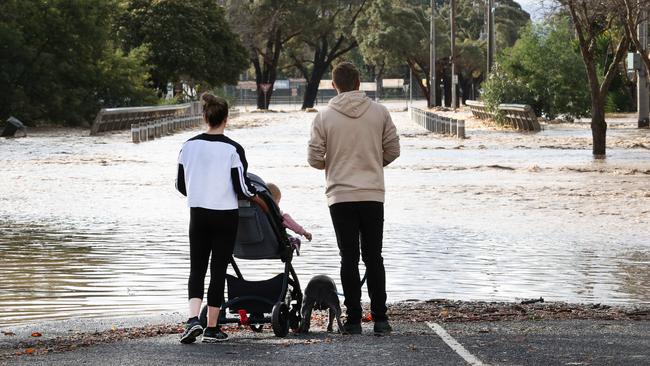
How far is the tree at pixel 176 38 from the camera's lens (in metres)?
78.8

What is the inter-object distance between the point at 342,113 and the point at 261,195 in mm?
804

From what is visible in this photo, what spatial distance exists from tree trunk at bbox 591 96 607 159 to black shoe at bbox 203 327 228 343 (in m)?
25.8

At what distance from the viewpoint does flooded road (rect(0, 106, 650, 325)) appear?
503 inches

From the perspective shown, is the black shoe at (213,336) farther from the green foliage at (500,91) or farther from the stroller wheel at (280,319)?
the green foliage at (500,91)

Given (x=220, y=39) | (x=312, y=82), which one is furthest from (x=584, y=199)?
(x=312, y=82)

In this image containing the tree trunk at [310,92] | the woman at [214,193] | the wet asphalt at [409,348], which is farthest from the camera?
the tree trunk at [310,92]

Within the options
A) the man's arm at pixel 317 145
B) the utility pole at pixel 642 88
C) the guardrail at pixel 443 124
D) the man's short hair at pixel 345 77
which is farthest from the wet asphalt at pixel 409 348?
the utility pole at pixel 642 88

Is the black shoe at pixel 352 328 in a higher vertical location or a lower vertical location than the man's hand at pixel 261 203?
lower

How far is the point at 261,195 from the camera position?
31.7 ft

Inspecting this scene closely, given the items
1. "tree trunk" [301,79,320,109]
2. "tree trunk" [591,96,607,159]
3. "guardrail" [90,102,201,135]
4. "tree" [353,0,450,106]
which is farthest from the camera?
"tree trunk" [301,79,320,109]

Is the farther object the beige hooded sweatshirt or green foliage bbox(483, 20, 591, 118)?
green foliage bbox(483, 20, 591, 118)

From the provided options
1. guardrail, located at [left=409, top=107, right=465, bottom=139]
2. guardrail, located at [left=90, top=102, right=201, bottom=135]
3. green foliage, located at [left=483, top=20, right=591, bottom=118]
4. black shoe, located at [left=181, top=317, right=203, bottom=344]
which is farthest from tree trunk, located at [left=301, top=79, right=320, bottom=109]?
black shoe, located at [left=181, top=317, right=203, bottom=344]

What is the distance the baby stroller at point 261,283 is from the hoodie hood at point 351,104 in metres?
0.71

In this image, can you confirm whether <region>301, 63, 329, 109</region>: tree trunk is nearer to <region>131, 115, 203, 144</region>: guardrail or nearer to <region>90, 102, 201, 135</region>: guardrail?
<region>90, 102, 201, 135</region>: guardrail
